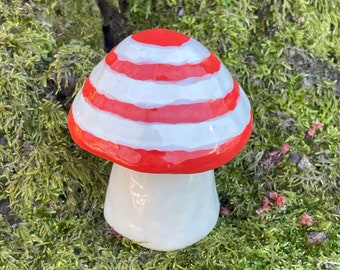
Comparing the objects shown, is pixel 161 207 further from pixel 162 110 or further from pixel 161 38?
pixel 161 38

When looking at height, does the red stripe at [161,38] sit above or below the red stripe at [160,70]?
above

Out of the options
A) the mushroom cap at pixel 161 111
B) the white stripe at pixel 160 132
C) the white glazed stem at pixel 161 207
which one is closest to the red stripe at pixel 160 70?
the mushroom cap at pixel 161 111

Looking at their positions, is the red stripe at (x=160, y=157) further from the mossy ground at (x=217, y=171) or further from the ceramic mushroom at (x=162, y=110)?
the mossy ground at (x=217, y=171)

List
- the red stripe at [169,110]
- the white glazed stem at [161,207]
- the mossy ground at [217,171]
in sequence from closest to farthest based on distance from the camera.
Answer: the red stripe at [169,110] < the white glazed stem at [161,207] < the mossy ground at [217,171]

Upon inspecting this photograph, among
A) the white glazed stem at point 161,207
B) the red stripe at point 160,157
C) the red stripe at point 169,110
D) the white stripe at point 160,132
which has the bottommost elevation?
the white glazed stem at point 161,207

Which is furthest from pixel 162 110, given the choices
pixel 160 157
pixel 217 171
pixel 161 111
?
pixel 217 171

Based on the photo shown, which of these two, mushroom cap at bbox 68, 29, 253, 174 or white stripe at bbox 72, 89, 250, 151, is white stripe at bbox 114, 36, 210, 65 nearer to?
mushroom cap at bbox 68, 29, 253, 174

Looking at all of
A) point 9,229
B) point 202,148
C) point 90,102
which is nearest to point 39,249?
point 9,229

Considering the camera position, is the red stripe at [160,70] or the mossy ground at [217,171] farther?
the mossy ground at [217,171]
